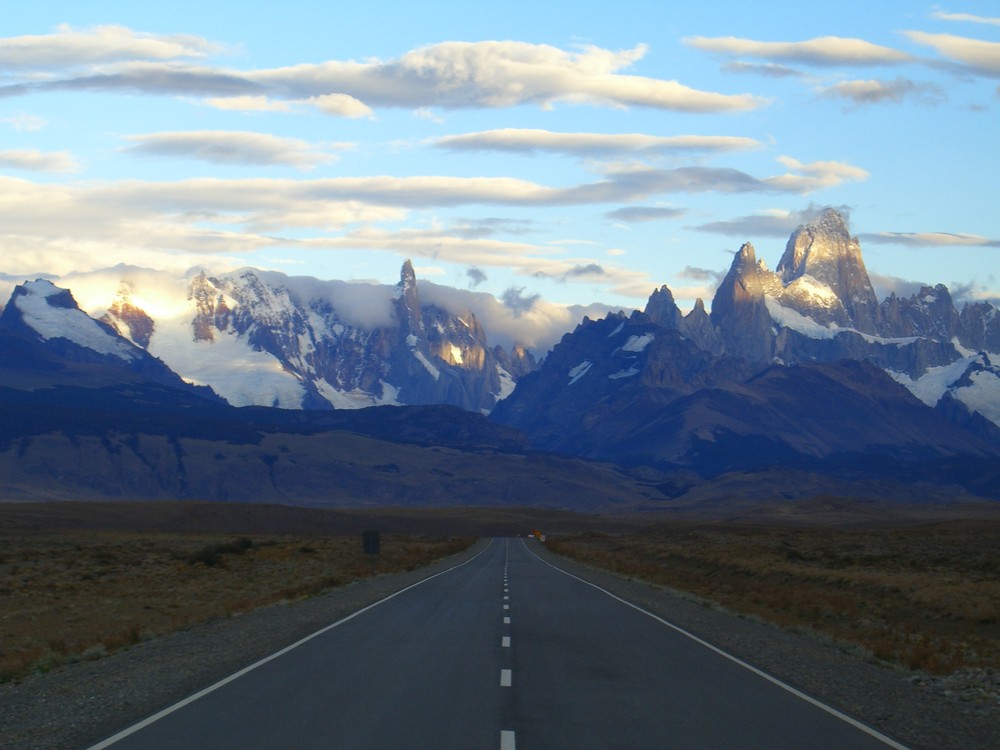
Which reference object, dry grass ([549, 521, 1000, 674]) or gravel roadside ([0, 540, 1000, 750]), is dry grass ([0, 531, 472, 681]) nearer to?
gravel roadside ([0, 540, 1000, 750])

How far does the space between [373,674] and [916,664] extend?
10688 millimetres

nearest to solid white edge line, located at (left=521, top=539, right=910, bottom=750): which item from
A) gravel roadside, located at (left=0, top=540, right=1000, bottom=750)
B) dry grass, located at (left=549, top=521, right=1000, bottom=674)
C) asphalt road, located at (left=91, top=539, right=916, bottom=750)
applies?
asphalt road, located at (left=91, top=539, right=916, bottom=750)

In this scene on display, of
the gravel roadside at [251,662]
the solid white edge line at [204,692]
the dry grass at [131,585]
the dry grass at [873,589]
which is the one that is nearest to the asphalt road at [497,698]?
the solid white edge line at [204,692]

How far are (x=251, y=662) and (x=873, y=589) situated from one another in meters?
28.0

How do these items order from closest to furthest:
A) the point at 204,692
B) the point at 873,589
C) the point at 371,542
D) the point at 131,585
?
1. the point at 204,692
2. the point at 873,589
3. the point at 131,585
4. the point at 371,542

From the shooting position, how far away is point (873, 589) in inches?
1713

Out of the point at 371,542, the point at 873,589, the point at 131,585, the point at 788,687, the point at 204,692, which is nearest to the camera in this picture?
the point at 204,692

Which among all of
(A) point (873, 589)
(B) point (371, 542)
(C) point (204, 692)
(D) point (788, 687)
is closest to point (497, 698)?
(C) point (204, 692)

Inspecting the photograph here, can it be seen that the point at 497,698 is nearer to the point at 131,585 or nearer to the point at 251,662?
the point at 251,662

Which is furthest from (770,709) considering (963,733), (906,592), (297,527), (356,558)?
(297,527)

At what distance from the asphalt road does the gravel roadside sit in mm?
607

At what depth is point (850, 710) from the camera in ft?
58.0

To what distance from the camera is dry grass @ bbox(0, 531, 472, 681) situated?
30.0 meters

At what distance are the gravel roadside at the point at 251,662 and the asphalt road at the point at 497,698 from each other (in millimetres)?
607
